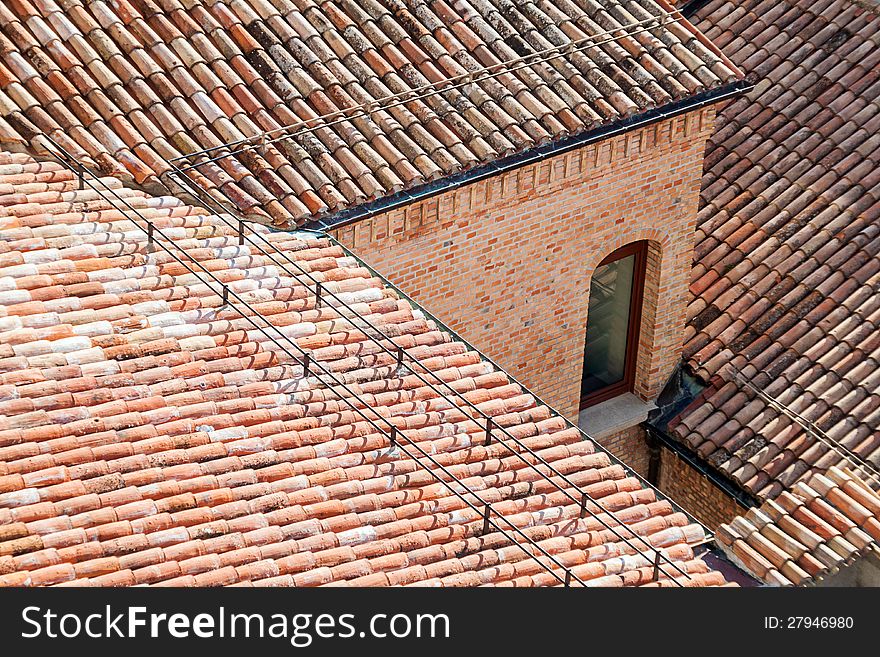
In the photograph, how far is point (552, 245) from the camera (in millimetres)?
16500

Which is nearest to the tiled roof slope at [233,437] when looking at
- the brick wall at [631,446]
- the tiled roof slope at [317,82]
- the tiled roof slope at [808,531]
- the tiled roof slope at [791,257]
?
the tiled roof slope at [317,82]

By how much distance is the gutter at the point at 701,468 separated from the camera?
16.8m

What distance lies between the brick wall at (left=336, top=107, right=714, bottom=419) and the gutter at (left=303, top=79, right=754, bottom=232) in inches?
7.6

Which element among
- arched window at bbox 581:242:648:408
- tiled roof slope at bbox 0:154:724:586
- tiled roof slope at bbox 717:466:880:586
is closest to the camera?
tiled roof slope at bbox 0:154:724:586

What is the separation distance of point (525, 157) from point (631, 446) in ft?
12.9

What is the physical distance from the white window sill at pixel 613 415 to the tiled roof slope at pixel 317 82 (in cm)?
346

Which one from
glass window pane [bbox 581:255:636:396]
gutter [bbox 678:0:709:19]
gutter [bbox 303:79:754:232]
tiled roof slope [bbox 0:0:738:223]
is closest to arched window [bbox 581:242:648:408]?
glass window pane [bbox 581:255:636:396]

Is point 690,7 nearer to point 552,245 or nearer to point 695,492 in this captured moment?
point 552,245

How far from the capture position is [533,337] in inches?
664

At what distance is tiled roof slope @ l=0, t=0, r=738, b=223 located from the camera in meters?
14.4

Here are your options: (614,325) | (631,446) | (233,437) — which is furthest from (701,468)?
(233,437)

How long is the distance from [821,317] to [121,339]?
7.98m

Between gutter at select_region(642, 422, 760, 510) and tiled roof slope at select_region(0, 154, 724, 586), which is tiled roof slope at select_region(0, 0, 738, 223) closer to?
tiled roof slope at select_region(0, 154, 724, 586)
